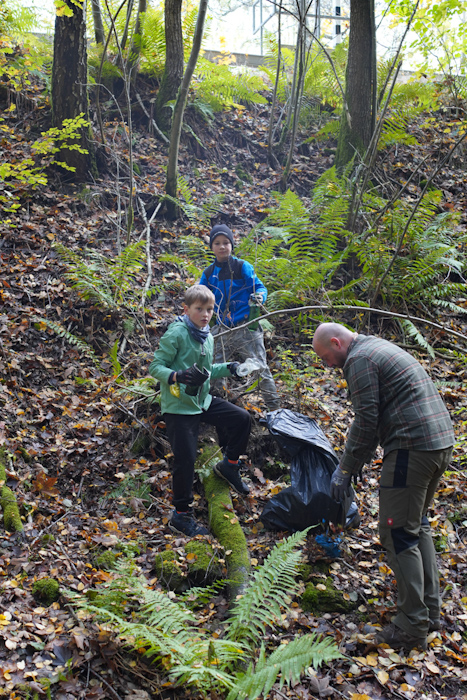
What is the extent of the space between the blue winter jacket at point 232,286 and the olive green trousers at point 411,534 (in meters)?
2.53

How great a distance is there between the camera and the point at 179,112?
718cm

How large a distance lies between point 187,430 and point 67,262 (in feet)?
11.4

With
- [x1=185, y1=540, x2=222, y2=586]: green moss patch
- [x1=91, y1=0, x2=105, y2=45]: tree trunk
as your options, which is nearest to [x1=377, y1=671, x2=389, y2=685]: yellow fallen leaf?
[x1=185, y1=540, x2=222, y2=586]: green moss patch

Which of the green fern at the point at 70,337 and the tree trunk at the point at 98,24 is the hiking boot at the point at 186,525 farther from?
the tree trunk at the point at 98,24

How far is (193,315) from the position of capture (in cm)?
379

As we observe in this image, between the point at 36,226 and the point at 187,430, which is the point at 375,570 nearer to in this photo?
the point at 187,430

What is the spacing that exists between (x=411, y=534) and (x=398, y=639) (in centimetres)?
63

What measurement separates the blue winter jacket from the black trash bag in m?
1.57

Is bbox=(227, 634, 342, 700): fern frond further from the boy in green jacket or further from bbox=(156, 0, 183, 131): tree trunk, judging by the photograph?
bbox=(156, 0, 183, 131): tree trunk

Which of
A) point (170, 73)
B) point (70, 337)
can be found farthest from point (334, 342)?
point (170, 73)

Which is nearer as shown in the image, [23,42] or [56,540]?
[56,540]

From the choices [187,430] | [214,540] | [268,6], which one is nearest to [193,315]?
[187,430]

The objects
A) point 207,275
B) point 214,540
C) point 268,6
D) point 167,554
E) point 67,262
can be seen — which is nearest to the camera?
point 167,554

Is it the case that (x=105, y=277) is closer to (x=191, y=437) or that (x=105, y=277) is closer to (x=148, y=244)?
(x=148, y=244)
